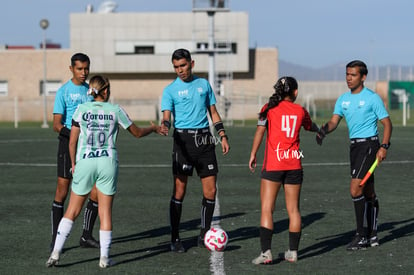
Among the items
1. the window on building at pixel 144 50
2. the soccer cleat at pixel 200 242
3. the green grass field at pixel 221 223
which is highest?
the window on building at pixel 144 50

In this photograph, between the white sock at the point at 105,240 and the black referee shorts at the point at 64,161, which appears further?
the black referee shorts at the point at 64,161

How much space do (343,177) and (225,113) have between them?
117 feet

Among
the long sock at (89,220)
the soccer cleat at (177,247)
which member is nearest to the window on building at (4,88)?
the long sock at (89,220)

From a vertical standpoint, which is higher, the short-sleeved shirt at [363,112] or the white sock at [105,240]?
the short-sleeved shirt at [363,112]

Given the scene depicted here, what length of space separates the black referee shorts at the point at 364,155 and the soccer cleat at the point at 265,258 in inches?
66.5

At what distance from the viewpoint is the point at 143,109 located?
184 ft

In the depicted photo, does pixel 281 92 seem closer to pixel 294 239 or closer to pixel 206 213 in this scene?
pixel 294 239

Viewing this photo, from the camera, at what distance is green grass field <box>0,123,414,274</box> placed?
27.5 feet

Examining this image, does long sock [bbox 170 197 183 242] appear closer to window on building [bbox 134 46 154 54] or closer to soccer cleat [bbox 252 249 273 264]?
soccer cleat [bbox 252 249 273 264]

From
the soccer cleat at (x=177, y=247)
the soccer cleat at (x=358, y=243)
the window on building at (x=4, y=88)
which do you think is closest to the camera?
the soccer cleat at (x=177, y=247)

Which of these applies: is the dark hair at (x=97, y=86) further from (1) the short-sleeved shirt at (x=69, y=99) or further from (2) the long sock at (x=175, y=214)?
(2) the long sock at (x=175, y=214)

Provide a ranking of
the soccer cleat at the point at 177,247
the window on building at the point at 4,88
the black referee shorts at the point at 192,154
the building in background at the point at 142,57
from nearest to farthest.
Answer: the soccer cleat at the point at 177,247, the black referee shorts at the point at 192,154, the building in background at the point at 142,57, the window on building at the point at 4,88

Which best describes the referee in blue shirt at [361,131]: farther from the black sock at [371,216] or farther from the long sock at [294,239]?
the long sock at [294,239]

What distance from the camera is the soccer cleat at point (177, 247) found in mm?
9102
